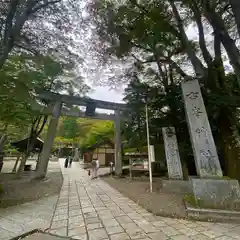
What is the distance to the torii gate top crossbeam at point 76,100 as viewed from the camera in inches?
372

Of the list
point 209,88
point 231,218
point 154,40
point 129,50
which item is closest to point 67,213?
point 231,218

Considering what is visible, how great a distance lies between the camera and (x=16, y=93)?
501cm

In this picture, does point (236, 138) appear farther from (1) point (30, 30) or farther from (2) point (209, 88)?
(1) point (30, 30)

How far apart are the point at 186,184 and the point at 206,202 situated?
1.97 m

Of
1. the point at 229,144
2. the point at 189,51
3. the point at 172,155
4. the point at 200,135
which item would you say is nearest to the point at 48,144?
the point at 172,155

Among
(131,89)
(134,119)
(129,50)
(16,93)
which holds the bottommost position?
(16,93)

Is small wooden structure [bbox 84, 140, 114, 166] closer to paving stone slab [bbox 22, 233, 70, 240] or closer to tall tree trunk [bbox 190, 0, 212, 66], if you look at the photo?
tall tree trunk [bbox 190, 0, 212, 66]

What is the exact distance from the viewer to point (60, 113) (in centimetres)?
1000

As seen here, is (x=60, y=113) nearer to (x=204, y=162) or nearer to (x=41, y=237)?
(x=41, y=237)

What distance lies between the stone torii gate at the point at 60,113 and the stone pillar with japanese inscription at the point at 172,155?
15.7 feet

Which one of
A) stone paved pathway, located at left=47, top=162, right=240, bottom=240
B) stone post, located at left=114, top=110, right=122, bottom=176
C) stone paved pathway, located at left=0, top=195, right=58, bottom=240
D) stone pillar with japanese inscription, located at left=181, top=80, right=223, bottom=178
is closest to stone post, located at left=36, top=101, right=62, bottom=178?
→ stone post, located at left=114, top=110, right=122, bottom=176

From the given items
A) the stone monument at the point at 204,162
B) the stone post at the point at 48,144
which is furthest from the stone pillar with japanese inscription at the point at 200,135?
the stone post at the point at 48,144

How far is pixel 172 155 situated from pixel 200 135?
2.14 m

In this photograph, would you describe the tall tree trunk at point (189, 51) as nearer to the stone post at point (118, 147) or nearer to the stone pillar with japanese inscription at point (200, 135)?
the stone pillar with japanese inscription at point (200, 135)
